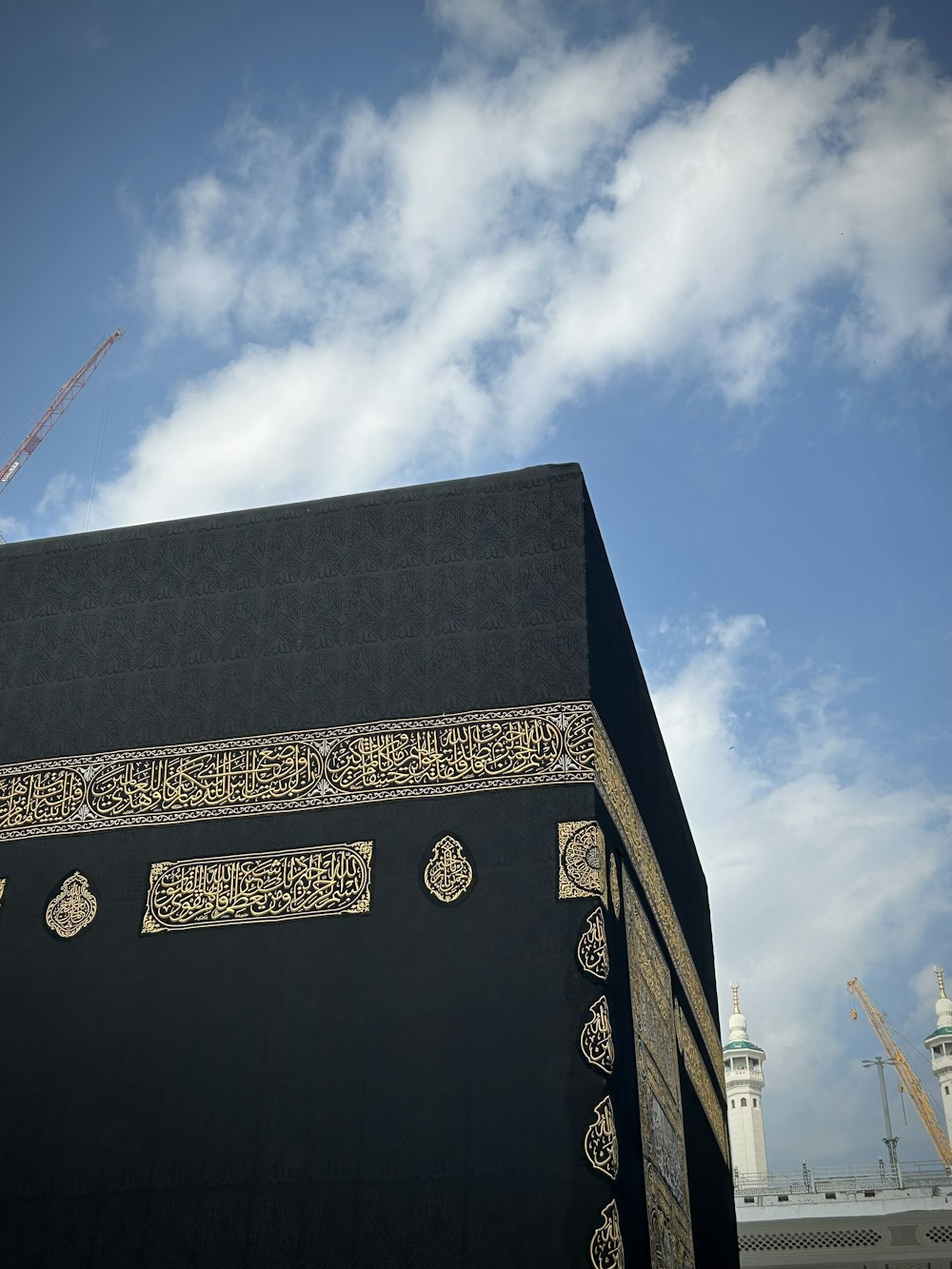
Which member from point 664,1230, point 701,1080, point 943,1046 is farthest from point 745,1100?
point 664,1230

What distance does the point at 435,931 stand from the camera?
14.1 ft

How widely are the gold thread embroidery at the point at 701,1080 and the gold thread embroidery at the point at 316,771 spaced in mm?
1635

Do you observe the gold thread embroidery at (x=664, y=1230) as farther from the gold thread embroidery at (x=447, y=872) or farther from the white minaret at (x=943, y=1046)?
the white minaret at (x=943, y=1046)

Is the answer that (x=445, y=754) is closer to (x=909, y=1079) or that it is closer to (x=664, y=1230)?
(x=664, y=1230)

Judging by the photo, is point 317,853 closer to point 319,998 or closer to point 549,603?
point 319,998

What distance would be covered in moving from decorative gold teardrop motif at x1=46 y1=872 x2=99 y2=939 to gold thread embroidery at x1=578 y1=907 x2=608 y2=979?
5.58 ft

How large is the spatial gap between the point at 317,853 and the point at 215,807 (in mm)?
445

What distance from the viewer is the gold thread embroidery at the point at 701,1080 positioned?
6332mm

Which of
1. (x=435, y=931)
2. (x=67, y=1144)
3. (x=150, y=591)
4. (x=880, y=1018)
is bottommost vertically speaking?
(x=67, y=1144)

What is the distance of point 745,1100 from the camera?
102 feet

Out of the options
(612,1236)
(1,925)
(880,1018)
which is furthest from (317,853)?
(880,1018)

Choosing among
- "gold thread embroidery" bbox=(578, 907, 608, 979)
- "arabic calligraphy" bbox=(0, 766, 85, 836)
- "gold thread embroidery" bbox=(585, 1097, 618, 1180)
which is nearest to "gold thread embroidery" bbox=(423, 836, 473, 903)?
"gold thread embroidery" bbox=(578, 907, 608, 979)

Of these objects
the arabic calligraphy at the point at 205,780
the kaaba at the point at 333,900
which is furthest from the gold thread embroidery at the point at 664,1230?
the arabic calligraphy at the point at 205,780

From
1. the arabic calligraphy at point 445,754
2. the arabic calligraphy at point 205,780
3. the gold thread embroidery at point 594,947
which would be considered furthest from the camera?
the arabic calligraphy at point 205,780
